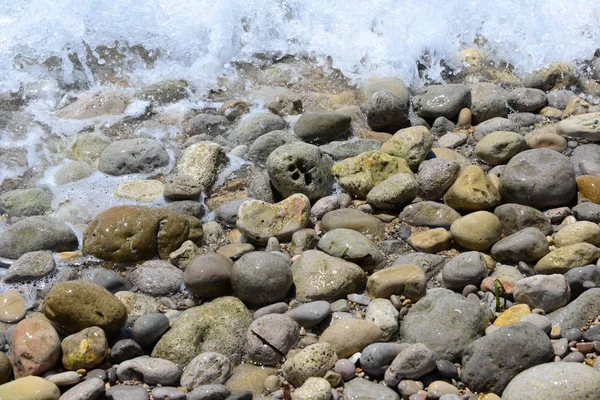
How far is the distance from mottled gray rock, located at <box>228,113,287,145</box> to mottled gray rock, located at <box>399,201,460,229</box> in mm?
1616

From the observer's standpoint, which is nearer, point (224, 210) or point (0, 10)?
point (224, 210)

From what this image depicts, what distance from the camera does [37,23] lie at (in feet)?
24.7

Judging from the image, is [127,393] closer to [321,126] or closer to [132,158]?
[132,158]

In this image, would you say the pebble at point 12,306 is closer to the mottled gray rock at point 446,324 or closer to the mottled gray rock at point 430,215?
the mottled gray rock at point 446,324

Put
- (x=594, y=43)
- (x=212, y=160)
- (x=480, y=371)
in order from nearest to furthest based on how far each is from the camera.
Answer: (x=480, y=371)
(x=212, y=160)
(x=594, y=43)

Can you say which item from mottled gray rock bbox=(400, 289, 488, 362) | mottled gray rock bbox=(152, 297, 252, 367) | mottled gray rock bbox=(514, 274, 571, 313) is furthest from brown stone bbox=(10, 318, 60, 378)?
mottled gray rock bbox=(514, 274, 571, 313)

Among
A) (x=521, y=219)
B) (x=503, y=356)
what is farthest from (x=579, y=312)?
(x=521, y=219)

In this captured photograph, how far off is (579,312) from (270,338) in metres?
1.67

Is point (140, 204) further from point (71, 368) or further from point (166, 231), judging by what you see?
point (71, 368)

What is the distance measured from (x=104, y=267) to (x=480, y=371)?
2.51 metres

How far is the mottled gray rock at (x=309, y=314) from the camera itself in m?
3.83

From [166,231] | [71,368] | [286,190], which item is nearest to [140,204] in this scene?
[166,231]

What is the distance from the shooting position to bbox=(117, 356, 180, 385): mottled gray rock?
3.53 metres

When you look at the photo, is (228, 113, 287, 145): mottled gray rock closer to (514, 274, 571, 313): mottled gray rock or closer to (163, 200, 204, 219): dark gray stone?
(163, 200, 204, 219): dark gray stone
